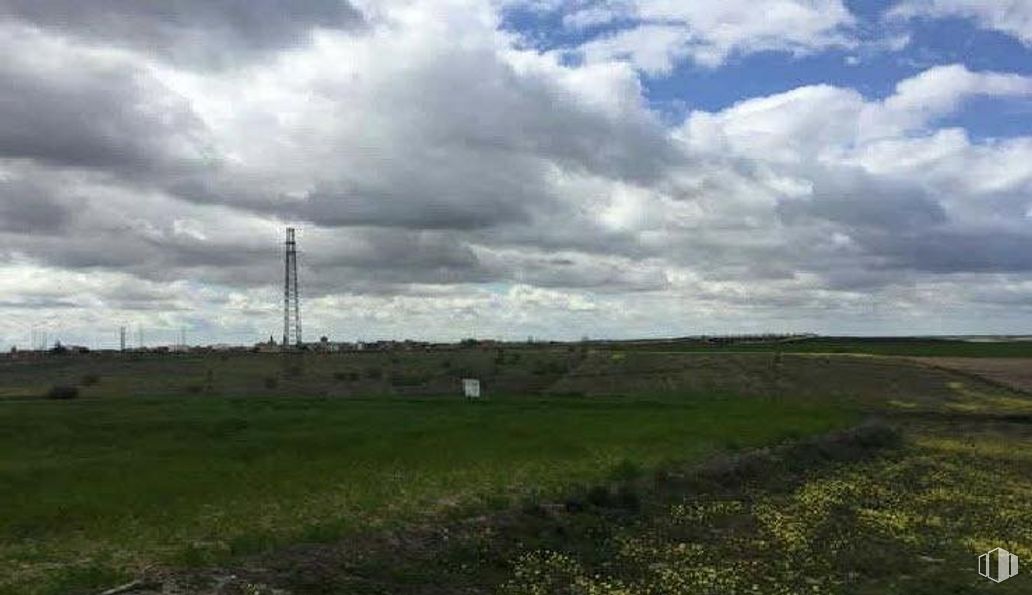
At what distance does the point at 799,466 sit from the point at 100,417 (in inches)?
1507

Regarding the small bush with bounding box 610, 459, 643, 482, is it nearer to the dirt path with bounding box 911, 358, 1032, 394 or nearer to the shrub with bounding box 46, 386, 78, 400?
the shrub with bounding box 46, 386, 78, 400

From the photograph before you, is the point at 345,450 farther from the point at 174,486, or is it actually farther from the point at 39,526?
the point at 39,526

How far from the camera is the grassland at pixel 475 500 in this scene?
23.7m

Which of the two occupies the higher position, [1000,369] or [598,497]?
[1000,369]

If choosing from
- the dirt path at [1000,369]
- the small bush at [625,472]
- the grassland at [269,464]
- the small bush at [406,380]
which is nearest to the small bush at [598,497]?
the grassland at [269,464]

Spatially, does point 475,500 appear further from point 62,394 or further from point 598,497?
point 62,394

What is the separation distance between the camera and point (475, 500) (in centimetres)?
3194

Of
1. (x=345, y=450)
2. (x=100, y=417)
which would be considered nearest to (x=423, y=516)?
(x=345, y=450)

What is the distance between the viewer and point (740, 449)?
49.4 m

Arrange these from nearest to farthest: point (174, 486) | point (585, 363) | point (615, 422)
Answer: point (174, 486) → point (615, 422) → point (585, 363)

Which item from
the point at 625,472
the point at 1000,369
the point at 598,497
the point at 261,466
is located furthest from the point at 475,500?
the point at 1000,369

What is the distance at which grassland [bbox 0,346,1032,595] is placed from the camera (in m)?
23.7

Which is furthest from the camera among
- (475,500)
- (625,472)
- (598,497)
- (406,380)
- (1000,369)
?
(1000,369)

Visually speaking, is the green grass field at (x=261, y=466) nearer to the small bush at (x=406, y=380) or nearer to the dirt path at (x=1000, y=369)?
the small bush at (x=406, y=380)
